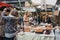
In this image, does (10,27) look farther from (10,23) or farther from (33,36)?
(33,36)

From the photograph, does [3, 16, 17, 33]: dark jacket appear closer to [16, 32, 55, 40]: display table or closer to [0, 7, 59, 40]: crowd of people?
[0, 7, 59, 40]: crowd of people

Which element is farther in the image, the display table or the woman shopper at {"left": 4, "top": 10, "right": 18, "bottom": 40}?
the woman shopper at {"left": 4, "top": 10, "right": 18, "bottom": 40}

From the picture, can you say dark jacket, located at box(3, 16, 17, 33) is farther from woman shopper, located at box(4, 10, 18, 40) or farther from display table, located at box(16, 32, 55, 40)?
display table, located at box(16, 32, 55, 40)

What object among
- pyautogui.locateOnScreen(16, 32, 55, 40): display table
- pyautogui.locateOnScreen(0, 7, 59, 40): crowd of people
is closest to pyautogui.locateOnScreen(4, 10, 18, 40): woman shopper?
pyautogui.locateOnScreen(0, 7, 59, 40): crowd of people

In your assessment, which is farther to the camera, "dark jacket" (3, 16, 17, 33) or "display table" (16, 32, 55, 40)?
"dark jacket" (3, 16, 17, 33)

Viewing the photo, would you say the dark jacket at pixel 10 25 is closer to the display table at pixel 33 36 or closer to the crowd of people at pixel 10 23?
the crowd of people at pixel 10 23

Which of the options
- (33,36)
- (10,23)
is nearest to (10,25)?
(10,23)

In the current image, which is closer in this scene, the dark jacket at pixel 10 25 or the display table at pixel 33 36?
the display table at pixel 33 36

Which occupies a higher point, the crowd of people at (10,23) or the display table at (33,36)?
the crowd of people at (10,23)

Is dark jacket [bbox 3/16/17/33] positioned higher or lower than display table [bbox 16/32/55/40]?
higher

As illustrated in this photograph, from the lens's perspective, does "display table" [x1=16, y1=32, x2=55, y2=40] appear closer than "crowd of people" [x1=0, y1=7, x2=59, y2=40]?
Yes

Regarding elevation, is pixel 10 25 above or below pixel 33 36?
above

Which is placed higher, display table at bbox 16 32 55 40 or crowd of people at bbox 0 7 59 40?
crowd of people at bbox 0 7 59 40

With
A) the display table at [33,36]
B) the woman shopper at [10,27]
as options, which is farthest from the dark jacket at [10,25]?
the display table at [33,36]
